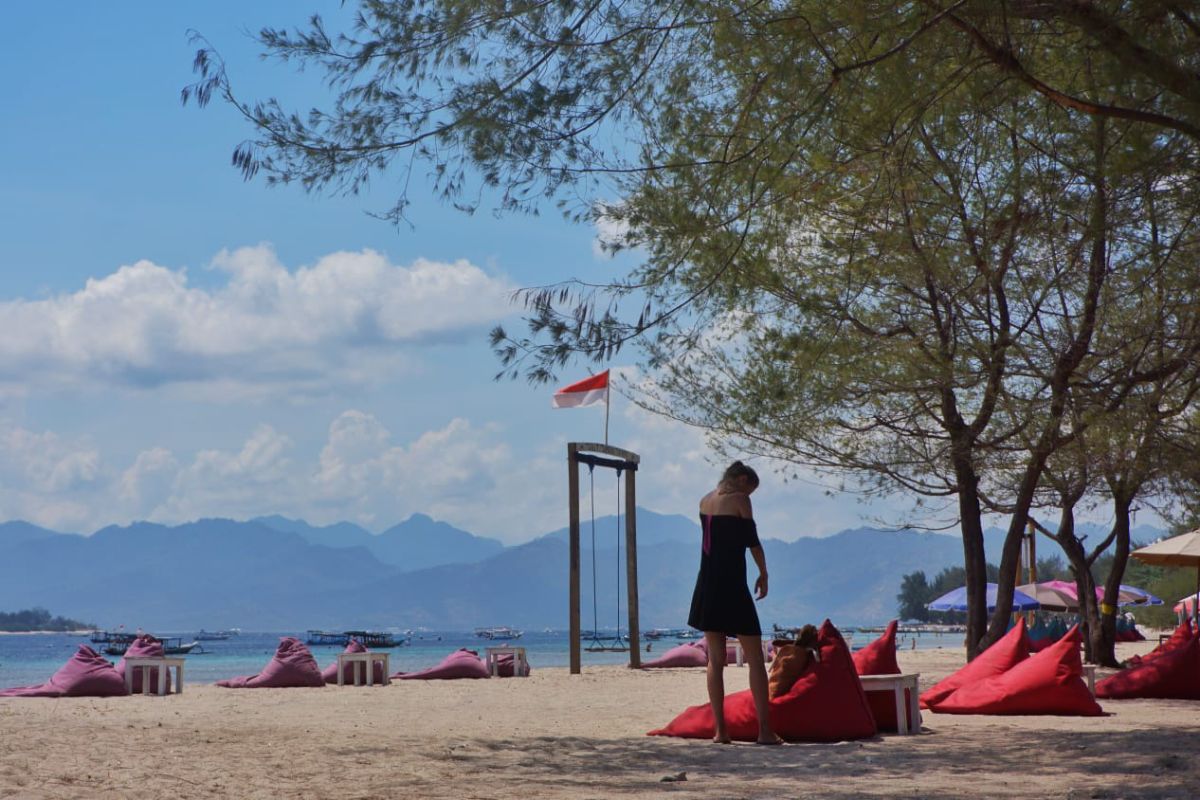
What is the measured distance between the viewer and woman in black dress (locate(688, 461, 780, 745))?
21.2ft

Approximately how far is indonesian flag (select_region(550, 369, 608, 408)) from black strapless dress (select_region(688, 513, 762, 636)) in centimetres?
1000

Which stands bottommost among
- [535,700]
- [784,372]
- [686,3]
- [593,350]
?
[535,700]

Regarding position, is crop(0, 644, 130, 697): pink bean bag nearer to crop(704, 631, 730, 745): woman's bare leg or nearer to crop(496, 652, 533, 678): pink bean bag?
crop(496, 652, 533, 678): pink bean bag

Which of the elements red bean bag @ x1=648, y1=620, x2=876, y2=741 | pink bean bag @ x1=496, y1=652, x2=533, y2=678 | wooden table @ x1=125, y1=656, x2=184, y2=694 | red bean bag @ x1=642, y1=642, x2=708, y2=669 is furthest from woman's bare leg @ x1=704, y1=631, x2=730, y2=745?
red bean bag @ x1=642, y1=642, x2=708, y2=669

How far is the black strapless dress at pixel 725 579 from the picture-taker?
6474 mm

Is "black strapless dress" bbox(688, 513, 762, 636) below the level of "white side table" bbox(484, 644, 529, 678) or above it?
above

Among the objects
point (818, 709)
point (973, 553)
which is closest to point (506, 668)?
point (973, 553)

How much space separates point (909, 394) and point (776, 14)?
241 inches

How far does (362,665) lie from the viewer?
554 inches

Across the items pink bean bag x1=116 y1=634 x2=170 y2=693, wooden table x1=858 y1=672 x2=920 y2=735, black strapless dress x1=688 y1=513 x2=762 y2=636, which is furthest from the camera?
pink bean bag x1=116 y1=634 x2=170 y2=693

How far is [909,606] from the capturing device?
10994cm

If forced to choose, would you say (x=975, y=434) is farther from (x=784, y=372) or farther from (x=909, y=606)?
(x=909, y=606)

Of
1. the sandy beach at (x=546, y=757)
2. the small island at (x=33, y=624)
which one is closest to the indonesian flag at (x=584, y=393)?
the sandy beach at (x=546, y=757)

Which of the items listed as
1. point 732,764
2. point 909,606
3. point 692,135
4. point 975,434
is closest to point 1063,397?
point 975,434
